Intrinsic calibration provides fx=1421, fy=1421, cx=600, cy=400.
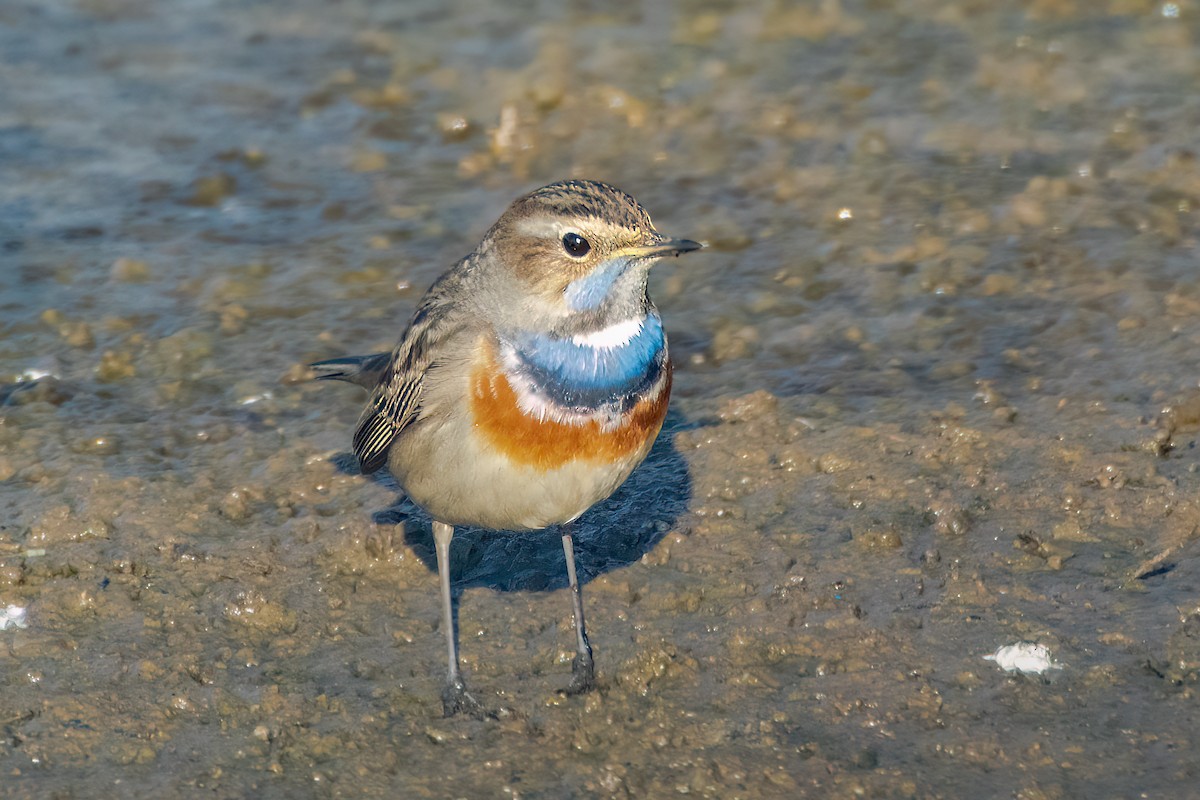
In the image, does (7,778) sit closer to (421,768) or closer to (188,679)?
(188,679)

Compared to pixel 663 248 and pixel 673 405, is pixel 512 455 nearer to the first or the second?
pixel 663 248

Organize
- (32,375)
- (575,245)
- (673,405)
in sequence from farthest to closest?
(32,375) < (673,405) < (575,245)

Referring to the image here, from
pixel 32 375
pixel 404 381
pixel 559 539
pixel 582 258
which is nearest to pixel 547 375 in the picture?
pixel 582 258

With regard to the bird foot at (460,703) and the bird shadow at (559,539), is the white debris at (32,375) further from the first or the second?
the bird foot at (460,703)

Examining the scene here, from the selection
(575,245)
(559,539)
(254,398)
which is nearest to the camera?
(575,245)

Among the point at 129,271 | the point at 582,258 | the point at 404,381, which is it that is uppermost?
the point at 582,258
